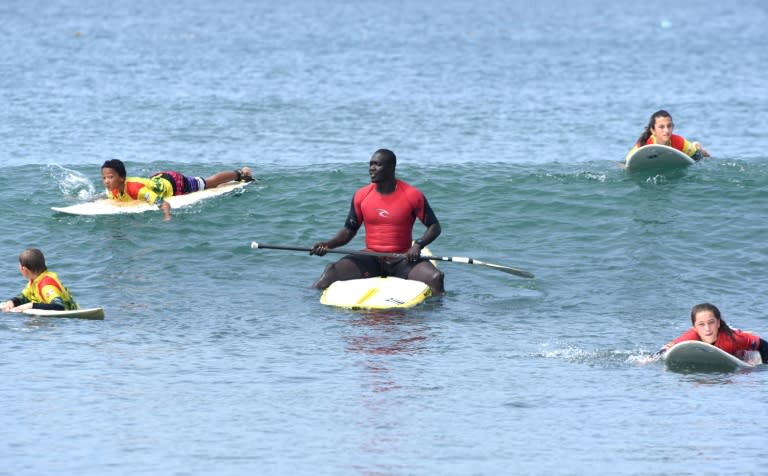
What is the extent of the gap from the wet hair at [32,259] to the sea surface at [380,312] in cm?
61

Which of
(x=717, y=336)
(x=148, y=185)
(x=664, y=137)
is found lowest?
(x=717, y=336)

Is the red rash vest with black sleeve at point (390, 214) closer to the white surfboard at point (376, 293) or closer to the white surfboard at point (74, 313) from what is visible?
the white surfboard at point (376, 293)

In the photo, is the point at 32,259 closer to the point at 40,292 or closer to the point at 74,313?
the point at 40,292

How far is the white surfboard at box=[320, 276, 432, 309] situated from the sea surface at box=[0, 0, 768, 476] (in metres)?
0.21

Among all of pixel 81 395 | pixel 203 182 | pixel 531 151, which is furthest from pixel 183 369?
pixel 531 151

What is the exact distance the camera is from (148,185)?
1983cm

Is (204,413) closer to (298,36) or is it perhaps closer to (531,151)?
(531,151)

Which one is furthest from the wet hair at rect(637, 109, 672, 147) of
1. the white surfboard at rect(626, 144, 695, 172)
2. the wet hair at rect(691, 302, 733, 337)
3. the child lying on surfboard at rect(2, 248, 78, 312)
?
the child lying on surfboard at rect(2, 248, 78, 312)

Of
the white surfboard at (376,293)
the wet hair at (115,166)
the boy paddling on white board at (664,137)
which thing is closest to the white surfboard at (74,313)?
the white surfboard at (376,293)

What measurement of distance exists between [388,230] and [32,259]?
417 cm

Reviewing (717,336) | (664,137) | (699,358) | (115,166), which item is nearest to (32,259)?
(115,166)

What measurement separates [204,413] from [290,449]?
1258 mm

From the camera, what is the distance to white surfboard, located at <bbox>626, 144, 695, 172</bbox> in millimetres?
21438

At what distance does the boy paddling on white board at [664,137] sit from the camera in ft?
69.7
